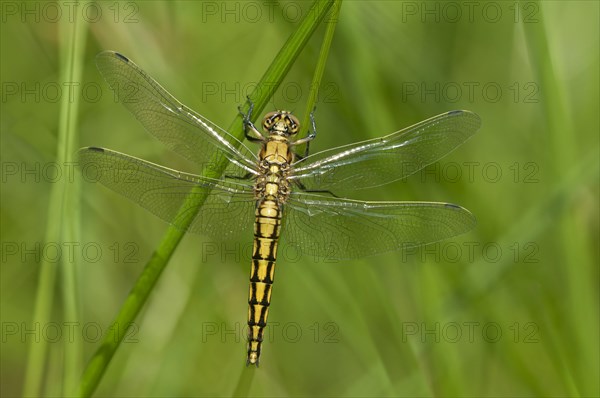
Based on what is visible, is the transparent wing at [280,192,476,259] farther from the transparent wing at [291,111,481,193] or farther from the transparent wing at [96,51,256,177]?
the transparent wing at [96,51,256,177]

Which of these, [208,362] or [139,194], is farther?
[208,362]

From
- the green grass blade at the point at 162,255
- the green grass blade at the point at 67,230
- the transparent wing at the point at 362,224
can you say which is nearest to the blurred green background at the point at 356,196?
the green grass blade at the point at 67,230

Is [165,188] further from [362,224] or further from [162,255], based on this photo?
[362,224]

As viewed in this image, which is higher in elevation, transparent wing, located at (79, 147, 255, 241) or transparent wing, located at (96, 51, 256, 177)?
transparent wing, located at (96, 51, 256, 177)

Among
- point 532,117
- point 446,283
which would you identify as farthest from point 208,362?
point 532,117

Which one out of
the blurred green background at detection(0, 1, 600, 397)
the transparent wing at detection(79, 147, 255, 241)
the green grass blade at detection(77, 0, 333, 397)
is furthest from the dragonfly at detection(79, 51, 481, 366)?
the green grass blade at detection(77, 0, 333, 397)

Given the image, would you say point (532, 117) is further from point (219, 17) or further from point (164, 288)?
point (164, 288)

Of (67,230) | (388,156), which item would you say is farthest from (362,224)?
(67,230)
